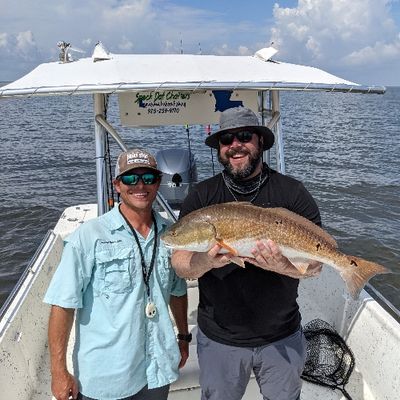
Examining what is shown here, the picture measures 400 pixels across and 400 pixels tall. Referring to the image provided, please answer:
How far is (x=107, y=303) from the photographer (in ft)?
8.85

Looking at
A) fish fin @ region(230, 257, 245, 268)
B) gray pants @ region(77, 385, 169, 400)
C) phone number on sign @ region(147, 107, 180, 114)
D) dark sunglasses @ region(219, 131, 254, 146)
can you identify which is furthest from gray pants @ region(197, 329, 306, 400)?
phone number on sign @ region(147, 107, 180, 114)

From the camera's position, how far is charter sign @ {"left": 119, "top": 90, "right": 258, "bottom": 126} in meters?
4.62

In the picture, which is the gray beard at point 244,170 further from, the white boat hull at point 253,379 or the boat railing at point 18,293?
the boat railing at point 18,293

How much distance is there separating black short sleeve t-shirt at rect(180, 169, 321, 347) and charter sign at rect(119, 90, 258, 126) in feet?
6.28

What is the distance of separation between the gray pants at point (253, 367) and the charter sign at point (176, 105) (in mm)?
2416

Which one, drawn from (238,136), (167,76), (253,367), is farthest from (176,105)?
(253,367)

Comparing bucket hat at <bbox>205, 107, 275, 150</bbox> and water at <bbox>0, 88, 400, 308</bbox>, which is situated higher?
bucket hat at <bbox>205, 107, 275, 150</bbox>

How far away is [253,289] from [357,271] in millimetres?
687

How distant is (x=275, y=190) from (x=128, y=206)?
97cm

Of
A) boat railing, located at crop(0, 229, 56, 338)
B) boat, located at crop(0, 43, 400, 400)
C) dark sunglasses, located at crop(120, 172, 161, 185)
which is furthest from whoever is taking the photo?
boat railing, located at crop(0, 229, 56, 338)

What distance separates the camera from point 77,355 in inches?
109

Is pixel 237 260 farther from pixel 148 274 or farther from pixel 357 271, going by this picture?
pixel 357 271

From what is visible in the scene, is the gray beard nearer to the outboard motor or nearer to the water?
the water

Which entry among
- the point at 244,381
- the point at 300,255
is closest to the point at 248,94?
the point at 300,255
